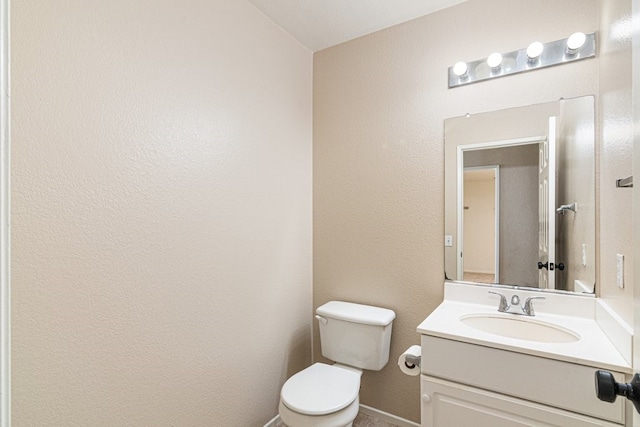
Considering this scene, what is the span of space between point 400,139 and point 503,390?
1388mm

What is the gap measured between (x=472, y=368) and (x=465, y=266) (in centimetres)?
63

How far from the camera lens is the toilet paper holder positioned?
4.75ft

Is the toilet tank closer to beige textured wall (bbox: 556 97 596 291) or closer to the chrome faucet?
the chrome faucet

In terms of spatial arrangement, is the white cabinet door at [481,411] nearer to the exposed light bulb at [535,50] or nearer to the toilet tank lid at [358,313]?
the toilet tank lid at [358,313]

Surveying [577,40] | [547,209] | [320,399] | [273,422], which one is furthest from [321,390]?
[577,40]

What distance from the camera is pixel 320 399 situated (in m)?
1.52

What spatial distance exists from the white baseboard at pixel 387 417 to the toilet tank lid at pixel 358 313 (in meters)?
0.64

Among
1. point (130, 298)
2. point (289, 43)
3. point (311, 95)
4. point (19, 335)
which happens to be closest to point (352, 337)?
point (130, 298)

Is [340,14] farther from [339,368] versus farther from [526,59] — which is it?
[339,368]

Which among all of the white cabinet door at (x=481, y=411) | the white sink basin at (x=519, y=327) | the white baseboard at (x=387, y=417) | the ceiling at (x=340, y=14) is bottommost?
the white baseboard at (x=387, y=417)

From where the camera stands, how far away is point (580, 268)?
4.97ft

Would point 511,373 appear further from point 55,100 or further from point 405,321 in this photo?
point 55,100

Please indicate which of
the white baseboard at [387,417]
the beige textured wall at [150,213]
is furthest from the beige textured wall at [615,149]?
the beige textured wall at [150,213]

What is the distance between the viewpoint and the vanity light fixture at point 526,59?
1.49 m
